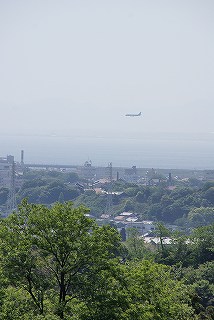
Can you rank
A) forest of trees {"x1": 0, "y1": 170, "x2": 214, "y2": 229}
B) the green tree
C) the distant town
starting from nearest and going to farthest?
the green tree, the distant town, forest of trees {"x1": 0, "y1": 170, "x2": 214, "y2": 229}

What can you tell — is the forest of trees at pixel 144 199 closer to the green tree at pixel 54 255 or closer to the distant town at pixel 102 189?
the distant town at pixel 102 189

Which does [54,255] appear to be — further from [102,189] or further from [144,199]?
[102,189]

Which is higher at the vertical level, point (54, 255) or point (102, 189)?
point (54, 255)

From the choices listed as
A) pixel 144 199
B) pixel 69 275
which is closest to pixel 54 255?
pixel 69 275

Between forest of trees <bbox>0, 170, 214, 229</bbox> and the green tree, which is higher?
the green tree

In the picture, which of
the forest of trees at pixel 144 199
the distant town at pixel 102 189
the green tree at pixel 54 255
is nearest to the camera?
the green tree at pixel 54 255

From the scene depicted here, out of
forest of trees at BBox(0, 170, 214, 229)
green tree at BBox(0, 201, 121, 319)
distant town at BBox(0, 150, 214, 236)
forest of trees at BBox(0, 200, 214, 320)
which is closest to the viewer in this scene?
forest of trees at BBox(0, 200, 214, 320)

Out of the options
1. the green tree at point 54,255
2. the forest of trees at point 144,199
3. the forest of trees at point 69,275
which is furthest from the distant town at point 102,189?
the green tree at point 54,255

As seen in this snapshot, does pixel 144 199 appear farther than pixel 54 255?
Yes

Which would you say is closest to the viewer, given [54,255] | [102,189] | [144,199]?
[54,255]

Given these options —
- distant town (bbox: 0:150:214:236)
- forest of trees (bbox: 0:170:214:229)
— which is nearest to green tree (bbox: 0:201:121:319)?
distant town (bbox: 0:150:214:236)

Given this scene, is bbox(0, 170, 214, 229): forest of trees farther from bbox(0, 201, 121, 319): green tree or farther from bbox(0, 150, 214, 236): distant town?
bbox(0, 201, 121, 319): green tree

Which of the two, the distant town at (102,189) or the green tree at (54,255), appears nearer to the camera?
the green tree at (54,255)
